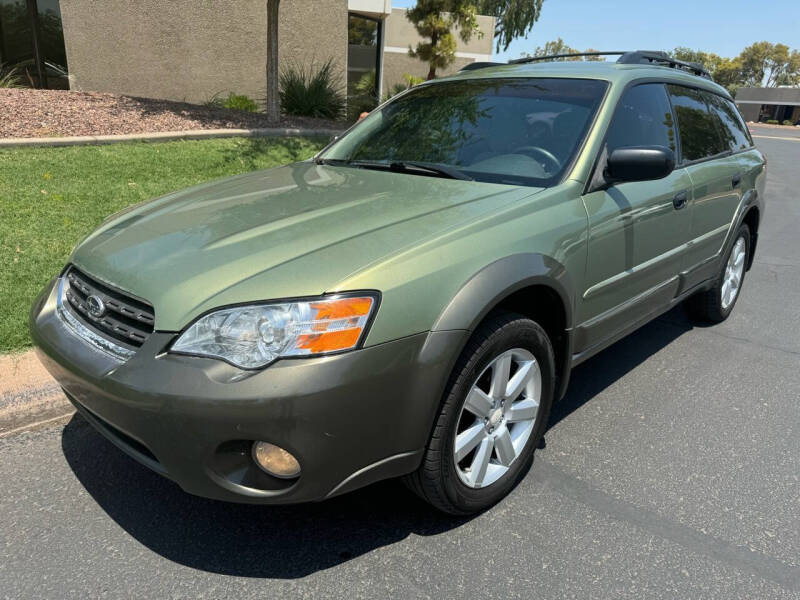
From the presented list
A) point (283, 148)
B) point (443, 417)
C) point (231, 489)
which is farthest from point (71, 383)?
point (283, 148)

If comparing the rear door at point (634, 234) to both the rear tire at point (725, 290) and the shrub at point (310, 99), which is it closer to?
Result: the rear tire at point (725, 290)

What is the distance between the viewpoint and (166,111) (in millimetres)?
9875

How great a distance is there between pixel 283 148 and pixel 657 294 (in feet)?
21.5

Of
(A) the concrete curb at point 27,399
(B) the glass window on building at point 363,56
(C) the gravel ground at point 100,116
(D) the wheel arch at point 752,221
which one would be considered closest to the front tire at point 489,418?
(A) the concrete curb at point 27,399

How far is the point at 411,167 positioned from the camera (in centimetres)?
323

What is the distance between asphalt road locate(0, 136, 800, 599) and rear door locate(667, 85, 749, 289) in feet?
3.71

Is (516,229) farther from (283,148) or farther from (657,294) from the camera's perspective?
(283,148)

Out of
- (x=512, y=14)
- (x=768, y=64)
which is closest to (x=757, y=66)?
(x=768, y=64)

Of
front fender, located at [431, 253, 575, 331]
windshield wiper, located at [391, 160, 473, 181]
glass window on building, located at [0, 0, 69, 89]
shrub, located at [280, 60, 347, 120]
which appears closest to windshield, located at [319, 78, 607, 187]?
windshield wiper, located at [391, 160, 473, 181]

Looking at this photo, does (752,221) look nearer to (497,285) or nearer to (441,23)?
(497,285)

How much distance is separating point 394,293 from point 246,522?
1178mm

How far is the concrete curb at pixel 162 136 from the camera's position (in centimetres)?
743

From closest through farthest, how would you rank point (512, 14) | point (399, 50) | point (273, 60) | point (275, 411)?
point (275, 411) < point (273, 60) < point (399, 50) < point (512, 14)

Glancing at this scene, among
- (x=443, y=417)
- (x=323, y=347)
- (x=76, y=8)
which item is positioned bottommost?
(x=443, y=417)
